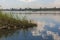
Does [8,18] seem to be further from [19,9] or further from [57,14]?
[57,14]

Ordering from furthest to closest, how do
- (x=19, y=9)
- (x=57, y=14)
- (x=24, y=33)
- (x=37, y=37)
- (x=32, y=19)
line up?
(x=57, y=14), (x=32, y=19), (x=19, y=9), (x=24, y=33), (x=37, y=37)

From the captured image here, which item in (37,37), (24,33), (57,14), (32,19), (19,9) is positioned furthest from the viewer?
(57,14)

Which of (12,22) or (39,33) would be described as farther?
(12,22)

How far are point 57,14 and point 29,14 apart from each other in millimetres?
1726

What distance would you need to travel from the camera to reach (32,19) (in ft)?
25.0

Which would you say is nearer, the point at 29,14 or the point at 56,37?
the point at 56,37

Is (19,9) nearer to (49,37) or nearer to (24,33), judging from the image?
(24,33)

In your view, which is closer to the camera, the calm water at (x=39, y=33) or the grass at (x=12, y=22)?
the calm water at (x=39, y=33)

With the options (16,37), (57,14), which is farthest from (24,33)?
(57,14)

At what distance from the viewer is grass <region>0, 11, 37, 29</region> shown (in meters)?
7.38

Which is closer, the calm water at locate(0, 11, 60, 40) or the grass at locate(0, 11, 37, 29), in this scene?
the calm water at locate(0, 11, 60, 40)

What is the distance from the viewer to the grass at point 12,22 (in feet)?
24.2

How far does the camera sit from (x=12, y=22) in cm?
757

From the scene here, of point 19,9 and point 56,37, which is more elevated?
point 19,9
